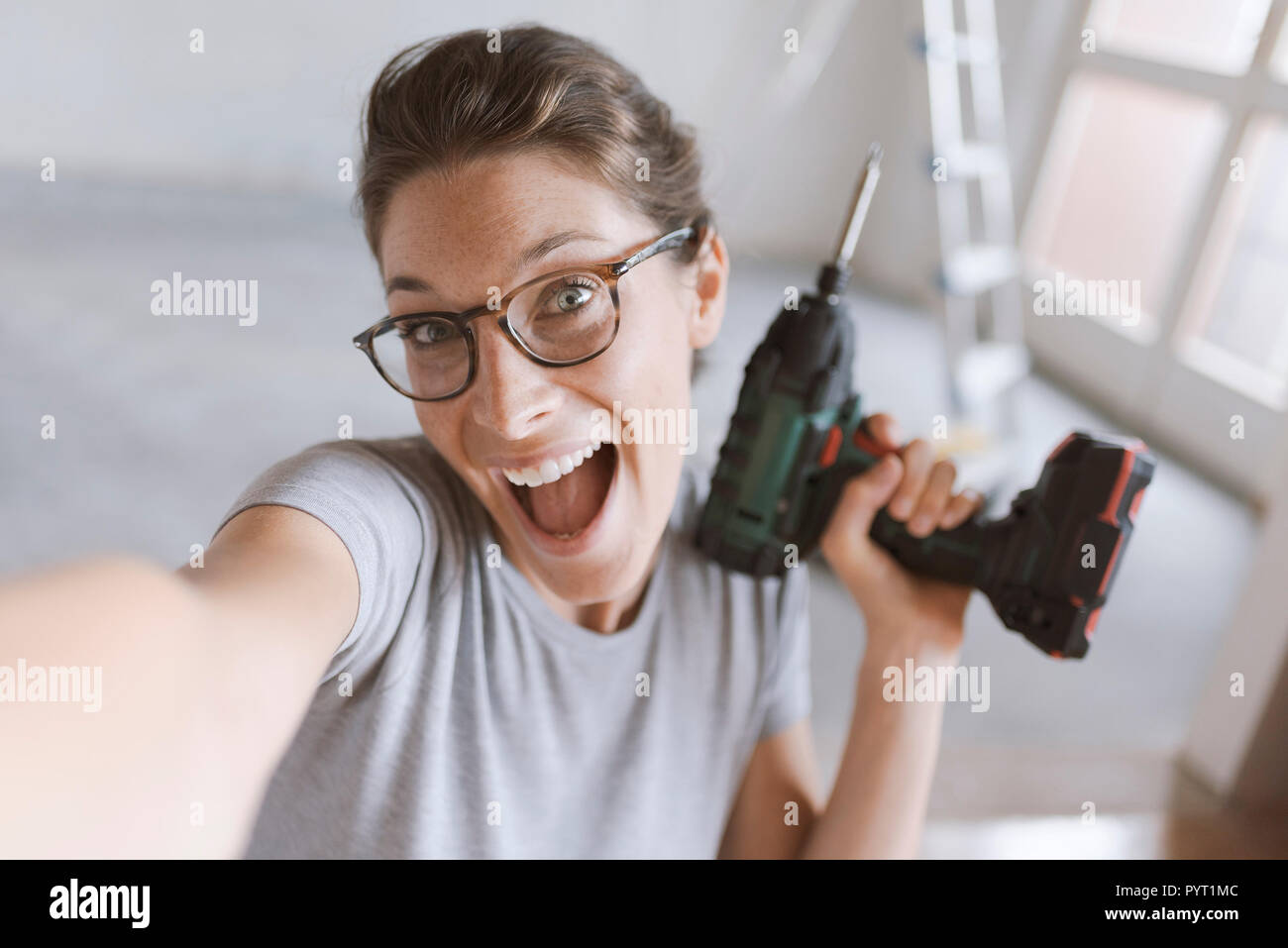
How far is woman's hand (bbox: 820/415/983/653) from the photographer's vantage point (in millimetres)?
767

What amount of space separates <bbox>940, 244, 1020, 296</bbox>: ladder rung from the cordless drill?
1541 millimetres

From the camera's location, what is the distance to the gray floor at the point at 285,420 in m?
1.76

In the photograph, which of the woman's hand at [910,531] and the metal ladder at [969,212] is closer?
the woman's hand at [910,531]

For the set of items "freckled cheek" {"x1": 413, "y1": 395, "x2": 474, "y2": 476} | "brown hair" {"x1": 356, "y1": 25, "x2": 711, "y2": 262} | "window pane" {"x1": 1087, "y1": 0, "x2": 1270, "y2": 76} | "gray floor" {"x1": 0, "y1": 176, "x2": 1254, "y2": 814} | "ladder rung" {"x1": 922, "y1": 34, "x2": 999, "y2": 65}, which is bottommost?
"gray floor" {"x1": 0, "y1": 176, "x2": 1254, "y2": 814}

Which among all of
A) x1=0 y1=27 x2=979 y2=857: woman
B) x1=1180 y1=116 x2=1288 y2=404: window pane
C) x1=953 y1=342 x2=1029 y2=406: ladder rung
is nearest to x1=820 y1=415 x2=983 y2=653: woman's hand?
x1=0 y1=27 x2=979 y2=857: woman

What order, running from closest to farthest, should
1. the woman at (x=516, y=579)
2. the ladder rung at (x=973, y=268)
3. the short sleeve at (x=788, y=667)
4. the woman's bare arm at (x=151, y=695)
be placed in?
the woman's bare arm at (x=151, y=695), the woman at (x=516, y=579), the short sleeve at (x=788, y=667), the ladder rung at (x=973, y=268)

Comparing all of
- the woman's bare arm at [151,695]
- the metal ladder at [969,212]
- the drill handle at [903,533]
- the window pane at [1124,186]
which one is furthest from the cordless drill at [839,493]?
the window pane at [1124,186]

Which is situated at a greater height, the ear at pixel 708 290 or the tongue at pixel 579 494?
the ear at pixel 708 290

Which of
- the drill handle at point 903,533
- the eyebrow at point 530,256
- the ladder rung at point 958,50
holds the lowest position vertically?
the drill handle at point 903,533

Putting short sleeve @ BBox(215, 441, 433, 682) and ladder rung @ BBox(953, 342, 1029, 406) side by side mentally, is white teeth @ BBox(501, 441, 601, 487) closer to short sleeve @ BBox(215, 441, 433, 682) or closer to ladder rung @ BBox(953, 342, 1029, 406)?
short sleeve @ BBox(215, 441, 433, 682)

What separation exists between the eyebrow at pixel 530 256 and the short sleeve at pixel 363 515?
0.10 meters

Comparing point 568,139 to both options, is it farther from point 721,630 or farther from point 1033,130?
point 1033,130

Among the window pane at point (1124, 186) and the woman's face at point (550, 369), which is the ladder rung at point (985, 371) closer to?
the window pane at point (1124, 186)

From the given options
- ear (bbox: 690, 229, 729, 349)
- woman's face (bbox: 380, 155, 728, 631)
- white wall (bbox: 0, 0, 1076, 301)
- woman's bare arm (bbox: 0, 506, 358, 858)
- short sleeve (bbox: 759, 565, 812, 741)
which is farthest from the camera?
white wall (bbox: 0, 0, 1076, 301)
